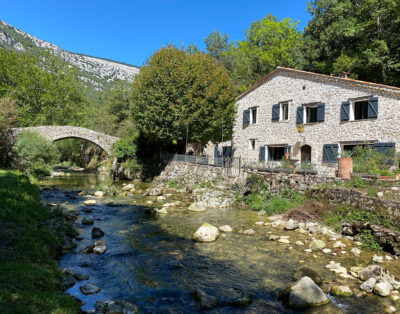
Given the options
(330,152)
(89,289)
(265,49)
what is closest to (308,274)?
(89,289)

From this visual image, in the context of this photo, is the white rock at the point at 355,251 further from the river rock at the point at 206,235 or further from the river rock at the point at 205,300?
the river rock at the point at 205,300

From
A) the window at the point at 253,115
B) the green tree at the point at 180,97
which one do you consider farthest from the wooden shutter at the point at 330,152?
the green tree at the point at 180,97

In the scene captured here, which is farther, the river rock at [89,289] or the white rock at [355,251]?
the white rock at [355,251]

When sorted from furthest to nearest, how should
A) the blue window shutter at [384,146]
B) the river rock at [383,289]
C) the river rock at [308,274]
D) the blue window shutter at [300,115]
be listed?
the blue window shutter at [300,115] → the blue window shutter at [384,146] → the river rock at [308,274] → the river rock at [383,289]

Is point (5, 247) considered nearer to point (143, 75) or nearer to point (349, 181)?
point (349, 181)

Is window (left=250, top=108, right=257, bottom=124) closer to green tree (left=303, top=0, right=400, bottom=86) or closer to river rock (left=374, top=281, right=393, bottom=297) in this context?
green tree (left=303, top=0, right=400, bottom=86)

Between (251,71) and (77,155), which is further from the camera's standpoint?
(77,155)

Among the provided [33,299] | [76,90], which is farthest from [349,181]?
[76,90]

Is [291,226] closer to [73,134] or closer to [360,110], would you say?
[360,110]

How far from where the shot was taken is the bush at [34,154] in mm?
20859

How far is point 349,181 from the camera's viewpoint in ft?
41.5

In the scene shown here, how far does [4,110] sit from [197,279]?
21.8 meters

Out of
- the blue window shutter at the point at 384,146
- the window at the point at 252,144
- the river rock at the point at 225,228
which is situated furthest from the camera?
the window at the point at 252,144

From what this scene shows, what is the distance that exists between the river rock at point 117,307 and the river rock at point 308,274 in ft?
14.0
